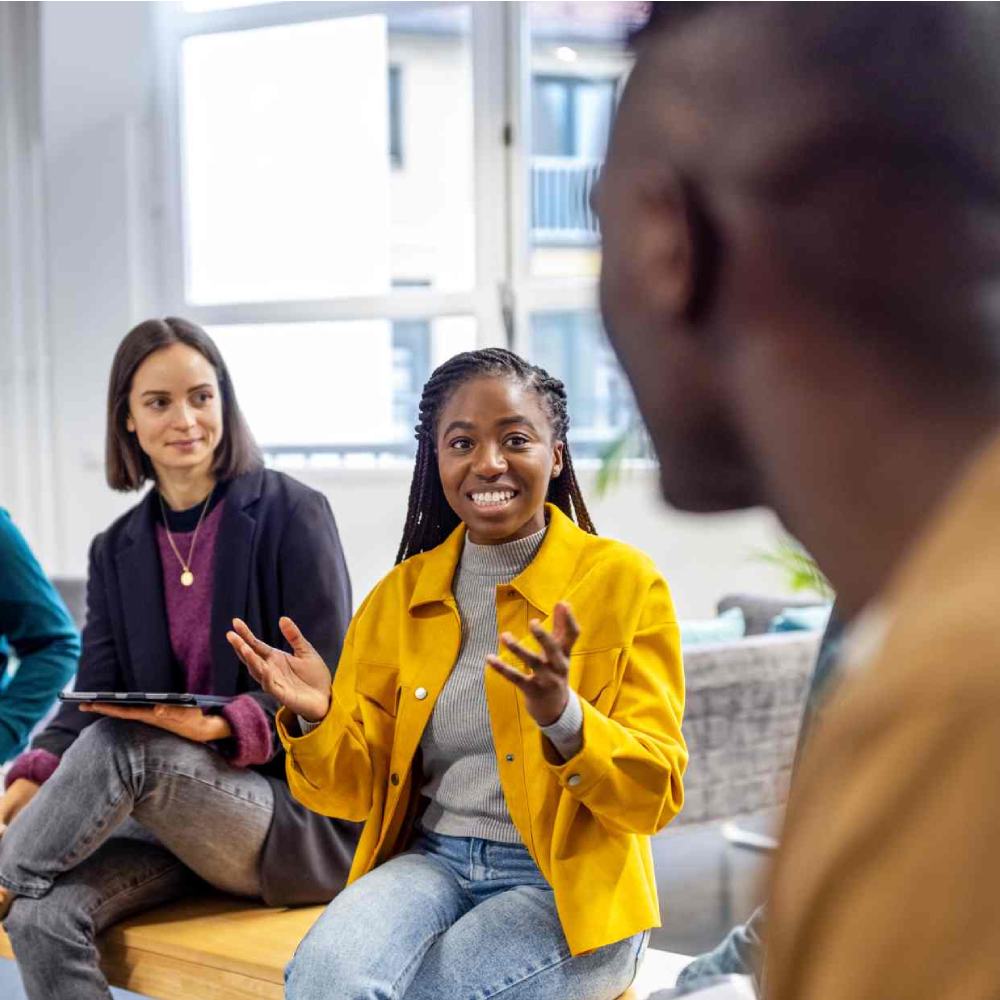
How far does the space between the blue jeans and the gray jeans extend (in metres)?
0.39

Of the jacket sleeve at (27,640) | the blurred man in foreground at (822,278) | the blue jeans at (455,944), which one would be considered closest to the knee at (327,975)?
the blue jeans at (455,944)

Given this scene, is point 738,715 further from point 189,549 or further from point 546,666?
point 546,666

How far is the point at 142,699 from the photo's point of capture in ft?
6.06

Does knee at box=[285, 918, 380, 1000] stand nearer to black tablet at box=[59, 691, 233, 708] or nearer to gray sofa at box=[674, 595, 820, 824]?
black tablet at box=[59, 691, 233, 708]

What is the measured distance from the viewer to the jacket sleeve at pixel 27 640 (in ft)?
8.16

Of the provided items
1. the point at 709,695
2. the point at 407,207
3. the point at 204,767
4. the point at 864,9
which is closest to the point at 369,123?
the point at 407,207

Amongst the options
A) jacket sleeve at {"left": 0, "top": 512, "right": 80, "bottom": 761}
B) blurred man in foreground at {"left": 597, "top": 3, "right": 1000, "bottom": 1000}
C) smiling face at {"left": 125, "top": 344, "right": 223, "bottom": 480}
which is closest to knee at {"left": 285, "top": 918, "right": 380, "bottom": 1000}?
smiling face at {"left": 125, "top": 344, "right": 223, "bottom": 480}

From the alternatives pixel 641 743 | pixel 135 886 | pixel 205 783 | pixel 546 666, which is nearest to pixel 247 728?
pixel 205 783

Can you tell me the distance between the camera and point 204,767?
1.95m

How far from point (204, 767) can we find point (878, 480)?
171cm

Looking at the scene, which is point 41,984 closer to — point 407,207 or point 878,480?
point 878,480

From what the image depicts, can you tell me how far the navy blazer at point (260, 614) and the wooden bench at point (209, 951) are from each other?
65 millimetres

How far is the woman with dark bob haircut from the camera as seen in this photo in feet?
6.34

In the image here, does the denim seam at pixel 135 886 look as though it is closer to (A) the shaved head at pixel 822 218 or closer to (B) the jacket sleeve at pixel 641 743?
(B) the jacket sleeve at pixel 641 743
